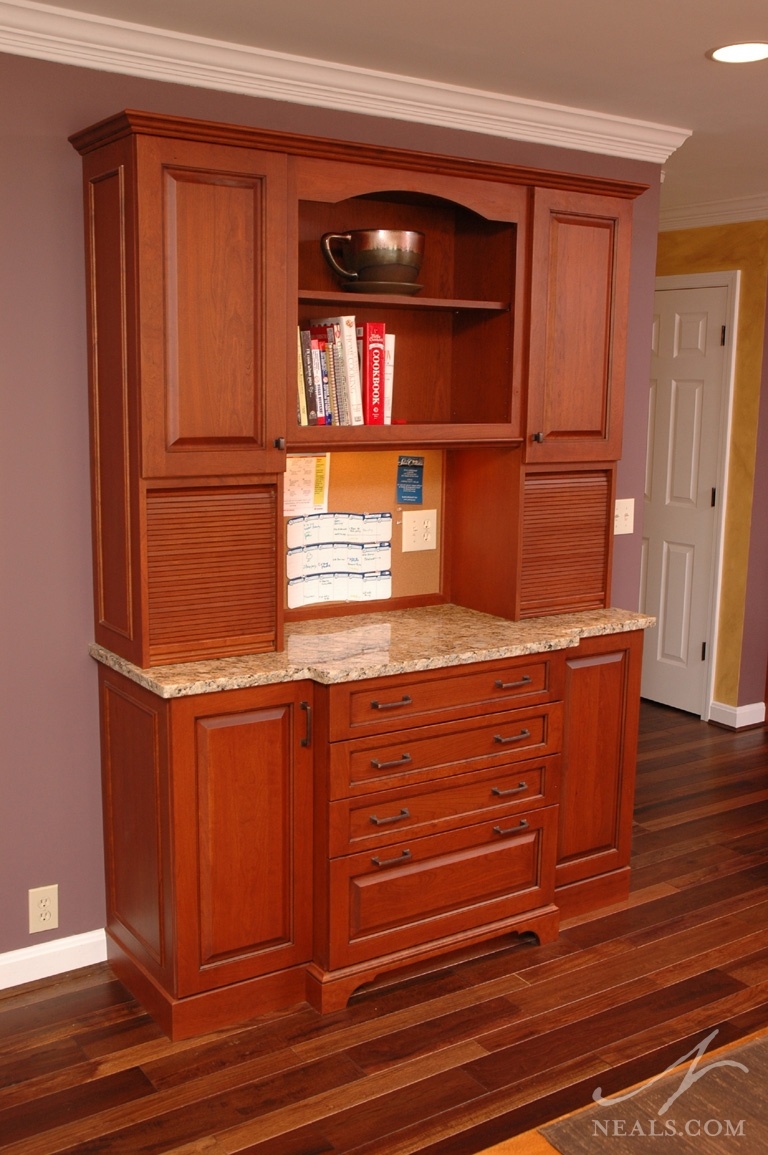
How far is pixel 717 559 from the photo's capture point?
204 inches

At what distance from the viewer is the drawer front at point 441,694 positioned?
108 inches

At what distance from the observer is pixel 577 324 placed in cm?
320

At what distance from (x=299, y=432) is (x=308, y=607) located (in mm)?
658

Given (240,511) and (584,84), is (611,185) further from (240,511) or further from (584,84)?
(240,511)

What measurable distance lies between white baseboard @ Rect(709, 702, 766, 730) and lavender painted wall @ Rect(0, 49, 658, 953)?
3317 mm

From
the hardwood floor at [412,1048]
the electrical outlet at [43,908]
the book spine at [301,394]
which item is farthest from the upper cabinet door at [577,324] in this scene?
the electrical outlet at [43,908]

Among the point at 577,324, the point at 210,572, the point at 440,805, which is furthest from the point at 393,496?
the point at 440,805

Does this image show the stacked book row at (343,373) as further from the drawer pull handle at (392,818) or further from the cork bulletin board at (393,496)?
the drawer pull handle at (392,818)

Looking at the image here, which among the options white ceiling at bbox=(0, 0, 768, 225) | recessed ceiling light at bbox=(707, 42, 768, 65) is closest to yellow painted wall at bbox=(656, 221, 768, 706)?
white ceiling at bbox=(0, 0, 768, 225)

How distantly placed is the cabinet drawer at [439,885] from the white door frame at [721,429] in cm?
236

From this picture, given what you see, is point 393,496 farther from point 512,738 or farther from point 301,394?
point 512,738

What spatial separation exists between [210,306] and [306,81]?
0.79m

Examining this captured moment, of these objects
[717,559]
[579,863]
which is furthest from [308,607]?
[717,559]

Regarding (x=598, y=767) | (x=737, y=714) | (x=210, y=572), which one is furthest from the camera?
(x=737, y=714)
